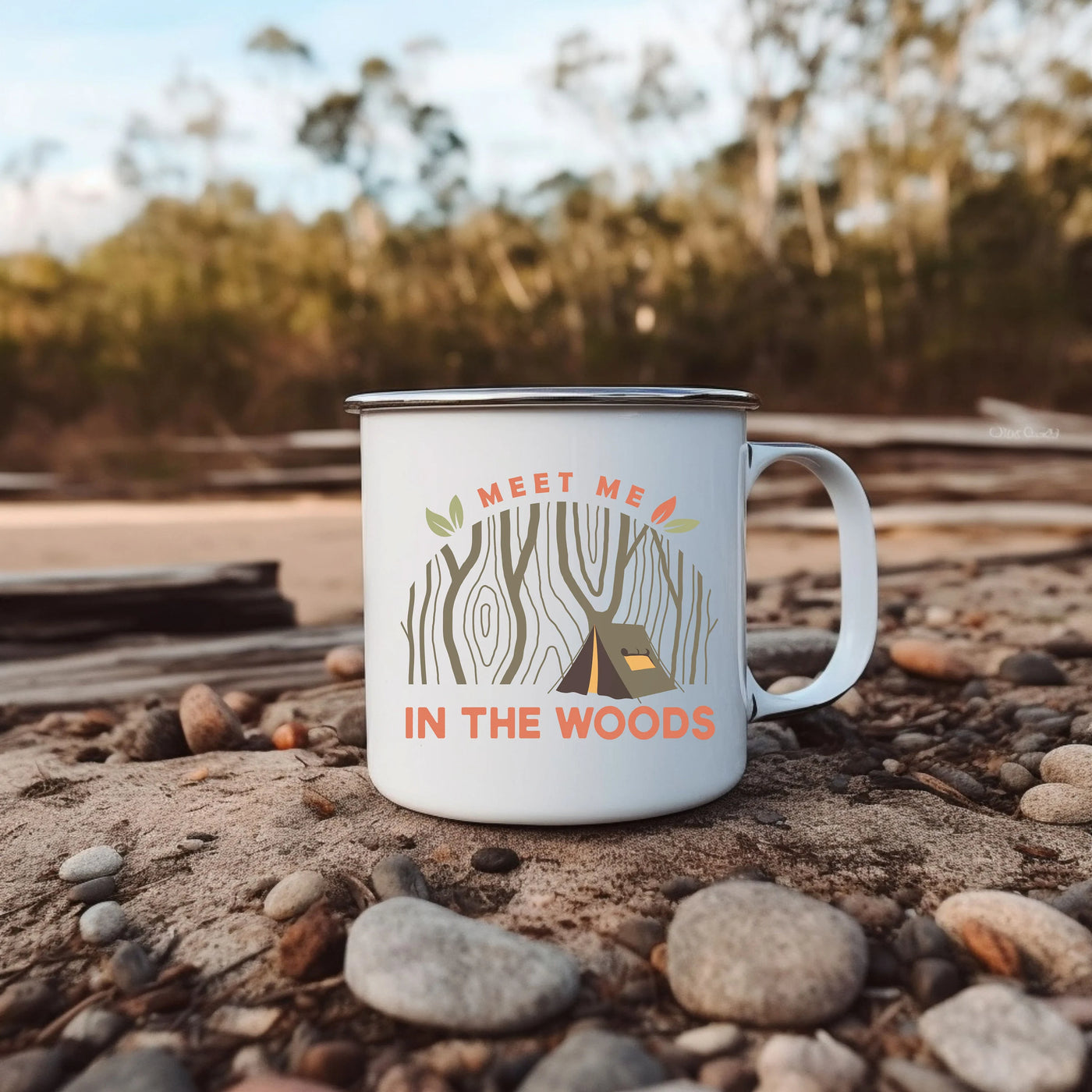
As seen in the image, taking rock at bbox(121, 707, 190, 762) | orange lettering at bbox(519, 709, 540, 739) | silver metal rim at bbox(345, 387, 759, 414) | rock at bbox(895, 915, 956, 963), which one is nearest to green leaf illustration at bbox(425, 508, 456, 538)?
silver metal rim at bbox(345, 387, 759, 414)

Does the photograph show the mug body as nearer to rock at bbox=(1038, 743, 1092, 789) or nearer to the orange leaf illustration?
the orange leaf illustration

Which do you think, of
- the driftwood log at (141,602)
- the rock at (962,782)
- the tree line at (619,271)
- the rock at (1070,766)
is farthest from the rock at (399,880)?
A: the tree line at (619,271)

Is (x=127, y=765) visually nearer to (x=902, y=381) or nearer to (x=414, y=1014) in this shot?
(x=414, y=1014)

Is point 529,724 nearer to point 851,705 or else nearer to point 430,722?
point 430,722

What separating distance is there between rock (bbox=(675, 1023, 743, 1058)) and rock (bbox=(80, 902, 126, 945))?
0.65 m

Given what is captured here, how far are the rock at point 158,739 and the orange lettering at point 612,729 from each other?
887 mm

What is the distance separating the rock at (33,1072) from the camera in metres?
0.98

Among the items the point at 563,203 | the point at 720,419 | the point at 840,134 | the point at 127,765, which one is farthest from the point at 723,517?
the point at 840,134

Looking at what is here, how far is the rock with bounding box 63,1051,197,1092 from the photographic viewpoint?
95 cm

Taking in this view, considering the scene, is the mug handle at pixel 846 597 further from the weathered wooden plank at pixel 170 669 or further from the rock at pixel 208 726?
the weathered wooden plank at pixel 170 669

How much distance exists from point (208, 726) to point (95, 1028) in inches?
A: 32.6

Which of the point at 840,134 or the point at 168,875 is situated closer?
the point at 168,875

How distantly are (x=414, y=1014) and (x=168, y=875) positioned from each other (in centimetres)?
50

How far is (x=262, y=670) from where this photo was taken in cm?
246
